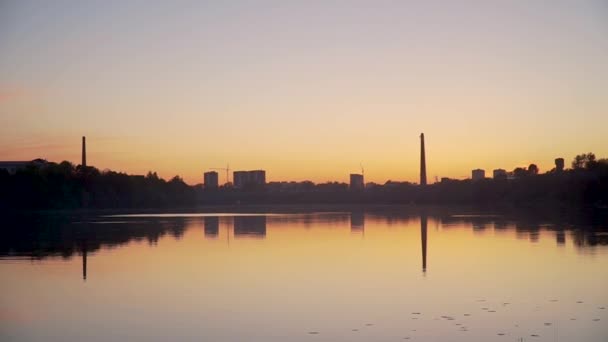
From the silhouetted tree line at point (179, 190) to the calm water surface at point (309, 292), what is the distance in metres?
69.9

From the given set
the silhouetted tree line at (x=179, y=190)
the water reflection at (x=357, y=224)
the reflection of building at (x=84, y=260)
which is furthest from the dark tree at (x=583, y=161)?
the reflection of building at (x=84, y=260)

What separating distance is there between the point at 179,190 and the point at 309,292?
123814 mm

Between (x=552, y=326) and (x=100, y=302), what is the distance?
10.2 metres

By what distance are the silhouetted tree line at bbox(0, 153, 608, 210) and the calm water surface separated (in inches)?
2753

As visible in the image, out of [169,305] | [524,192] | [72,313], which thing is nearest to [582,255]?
[169,305]

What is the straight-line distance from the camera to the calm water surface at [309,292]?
13969mm

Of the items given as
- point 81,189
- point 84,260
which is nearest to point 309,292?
point 84,260

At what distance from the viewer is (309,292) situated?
1877 cm

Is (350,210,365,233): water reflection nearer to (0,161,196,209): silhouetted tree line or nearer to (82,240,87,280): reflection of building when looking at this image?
(82,240,87,280): reflection of building

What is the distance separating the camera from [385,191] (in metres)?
158

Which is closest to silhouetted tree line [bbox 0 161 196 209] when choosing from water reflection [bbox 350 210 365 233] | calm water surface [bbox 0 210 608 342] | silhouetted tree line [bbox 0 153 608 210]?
silhouetted tree line [bbox 0 153 608 210]

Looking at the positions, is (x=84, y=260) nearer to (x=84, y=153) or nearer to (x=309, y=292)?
(x=309, y=292)

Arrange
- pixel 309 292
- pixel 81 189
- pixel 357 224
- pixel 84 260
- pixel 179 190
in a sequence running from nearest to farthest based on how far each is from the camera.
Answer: pixel 309 292 < pixel 84 260 < pixel 357 224 < pixel 81 189 < pixel 179 190

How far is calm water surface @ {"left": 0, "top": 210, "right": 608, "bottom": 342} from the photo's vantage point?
14.0 m
